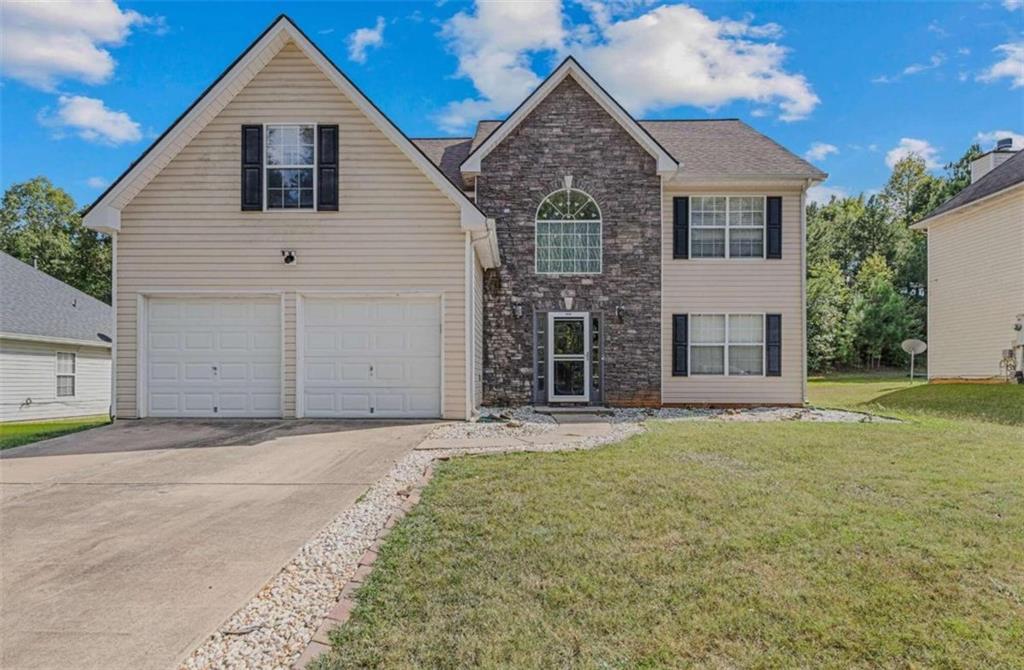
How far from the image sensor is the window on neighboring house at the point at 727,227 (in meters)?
14.3

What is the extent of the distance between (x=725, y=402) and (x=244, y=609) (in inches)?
496

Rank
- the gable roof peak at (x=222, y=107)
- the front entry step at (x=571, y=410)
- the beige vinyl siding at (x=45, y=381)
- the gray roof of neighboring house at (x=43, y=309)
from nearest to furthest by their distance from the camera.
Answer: the gable roof peak at (x=222, y=107) → the front entry step at (x=571, y=410) → the beige vinyl siding at (x=45, y=381) → the gray roof of neighboring house at (x=43, y=309)

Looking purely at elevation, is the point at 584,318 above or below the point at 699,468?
above

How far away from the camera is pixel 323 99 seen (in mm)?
10867

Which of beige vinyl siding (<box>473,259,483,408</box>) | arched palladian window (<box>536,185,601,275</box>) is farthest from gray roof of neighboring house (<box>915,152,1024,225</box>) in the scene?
beige vinyl siding (<box>473,259,483,408</box>)

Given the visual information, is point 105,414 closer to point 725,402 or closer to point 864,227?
point 725,402

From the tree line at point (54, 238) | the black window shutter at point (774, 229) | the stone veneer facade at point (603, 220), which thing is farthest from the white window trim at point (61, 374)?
the black window shutter at point (774, 229)

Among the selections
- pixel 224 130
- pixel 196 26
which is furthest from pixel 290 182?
pixel 196 26

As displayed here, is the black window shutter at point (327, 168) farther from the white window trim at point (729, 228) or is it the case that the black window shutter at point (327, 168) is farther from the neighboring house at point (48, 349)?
the neighboring house at point (48, 349)

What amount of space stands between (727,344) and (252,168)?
1085 centimetres

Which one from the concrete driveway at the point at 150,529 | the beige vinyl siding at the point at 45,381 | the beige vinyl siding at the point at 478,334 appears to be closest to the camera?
the concrete driveway at the point at 150,529

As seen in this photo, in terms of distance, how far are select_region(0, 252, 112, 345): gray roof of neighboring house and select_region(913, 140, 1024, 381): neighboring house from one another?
27.4 meters

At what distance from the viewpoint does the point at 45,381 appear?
60.8 ft

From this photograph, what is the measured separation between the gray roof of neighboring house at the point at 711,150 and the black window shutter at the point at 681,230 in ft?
2.23
